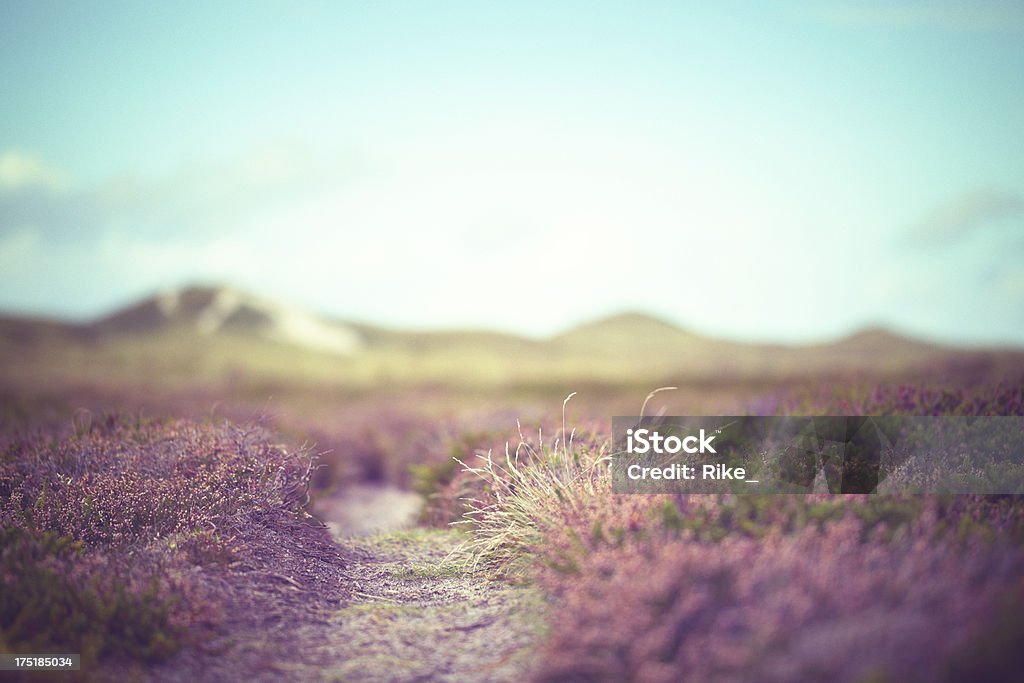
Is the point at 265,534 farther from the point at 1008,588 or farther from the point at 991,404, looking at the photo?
the point at 991,404

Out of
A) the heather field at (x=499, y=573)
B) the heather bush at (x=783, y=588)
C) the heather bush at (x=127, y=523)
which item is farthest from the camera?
the heather bush at (x=127, y=523)

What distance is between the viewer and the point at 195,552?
5023mm

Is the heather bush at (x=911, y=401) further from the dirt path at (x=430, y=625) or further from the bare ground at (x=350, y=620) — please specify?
the bare ground at (x=350, y=620)

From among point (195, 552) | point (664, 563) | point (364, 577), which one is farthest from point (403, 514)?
point (664, 563)

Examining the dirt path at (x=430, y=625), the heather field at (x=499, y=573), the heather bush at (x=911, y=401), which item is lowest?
the dirt path at (x=430, y=625)

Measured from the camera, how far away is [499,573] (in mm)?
5391

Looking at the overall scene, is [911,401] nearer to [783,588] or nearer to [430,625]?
[783,588]

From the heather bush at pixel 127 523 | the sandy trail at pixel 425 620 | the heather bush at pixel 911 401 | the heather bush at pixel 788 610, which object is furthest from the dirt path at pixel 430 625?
the heather bush at pixel 911 401

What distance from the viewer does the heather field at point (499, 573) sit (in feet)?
10.3

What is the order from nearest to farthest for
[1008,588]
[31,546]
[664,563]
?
[1008,588], [664,563], [31,546]

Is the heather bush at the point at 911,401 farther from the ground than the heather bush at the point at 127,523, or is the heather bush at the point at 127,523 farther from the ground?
the heather bush at the point at 911,401

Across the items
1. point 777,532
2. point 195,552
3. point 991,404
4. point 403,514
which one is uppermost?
point 991,404

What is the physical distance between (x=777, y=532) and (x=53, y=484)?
6.09 m

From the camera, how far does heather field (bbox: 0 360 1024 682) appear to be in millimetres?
3154
